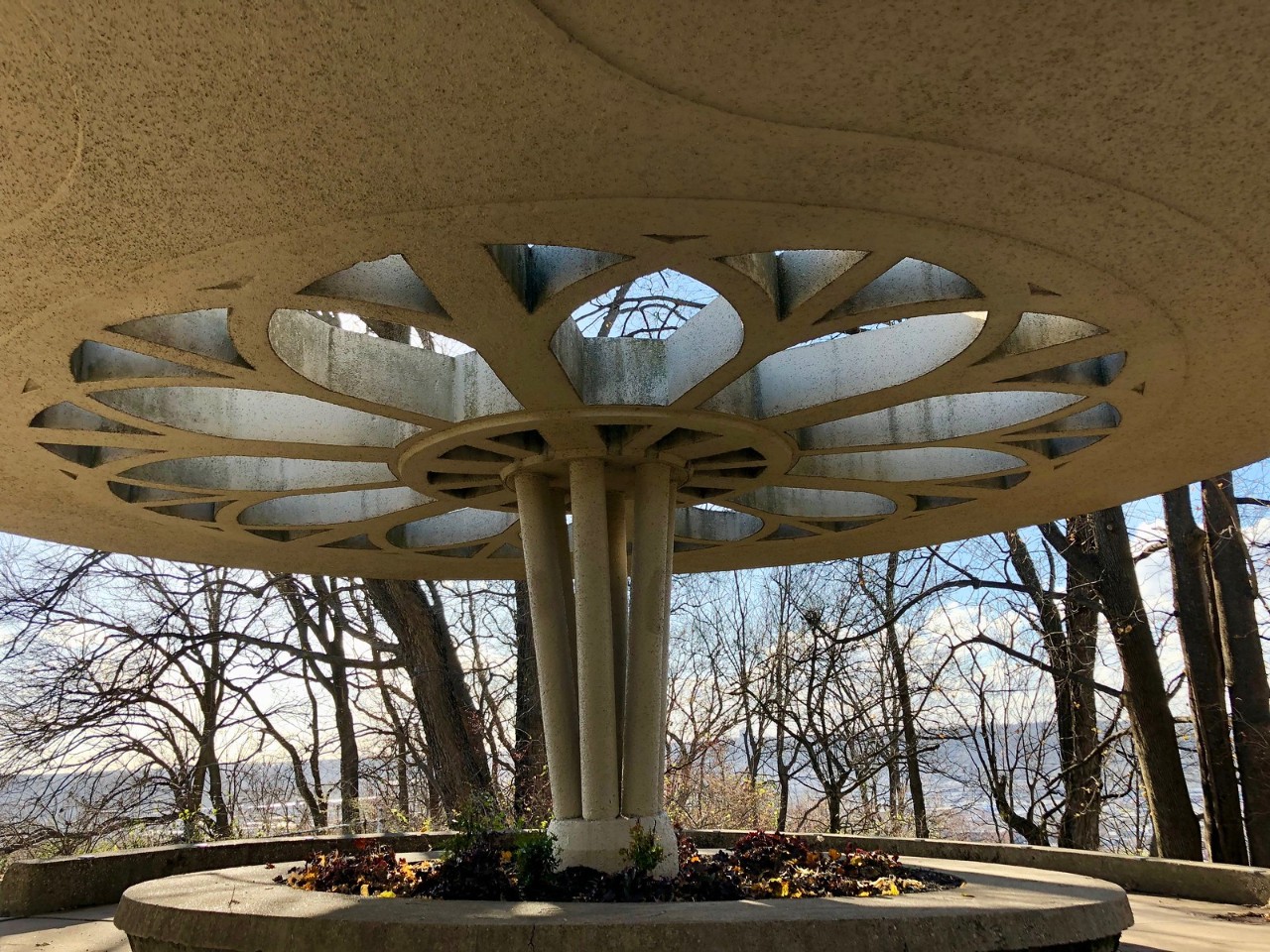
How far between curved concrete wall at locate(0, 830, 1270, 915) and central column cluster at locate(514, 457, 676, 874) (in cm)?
596

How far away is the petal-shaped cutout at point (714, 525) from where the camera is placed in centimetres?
2023

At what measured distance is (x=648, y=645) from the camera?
1484 cm

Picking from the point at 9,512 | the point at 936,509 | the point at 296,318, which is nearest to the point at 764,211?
the point at 296,318

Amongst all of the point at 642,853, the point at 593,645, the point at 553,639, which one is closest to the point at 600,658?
the point at 593,645

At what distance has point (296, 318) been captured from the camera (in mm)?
11703

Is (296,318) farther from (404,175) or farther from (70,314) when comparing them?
(404,175)

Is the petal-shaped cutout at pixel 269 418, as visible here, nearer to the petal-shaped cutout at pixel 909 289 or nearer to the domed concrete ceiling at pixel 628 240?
the domed concrete ceiling at pixel 628 240

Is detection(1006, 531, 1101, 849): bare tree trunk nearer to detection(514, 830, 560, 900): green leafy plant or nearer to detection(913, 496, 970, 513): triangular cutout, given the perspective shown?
detection(913, 496, 970, 513): triangular cutout

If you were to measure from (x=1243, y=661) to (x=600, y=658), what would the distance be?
591 inches

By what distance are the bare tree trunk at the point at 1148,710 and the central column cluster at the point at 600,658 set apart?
1154 cm

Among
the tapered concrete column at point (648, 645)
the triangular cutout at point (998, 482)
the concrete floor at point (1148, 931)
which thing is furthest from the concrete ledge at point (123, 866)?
the triangular cutout at point (998, 482)

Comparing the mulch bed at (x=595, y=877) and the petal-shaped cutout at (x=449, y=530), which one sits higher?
the petal-shaped cutout at (x=449, y=530)

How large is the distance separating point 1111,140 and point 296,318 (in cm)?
836

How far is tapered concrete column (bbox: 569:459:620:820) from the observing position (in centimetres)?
1408
